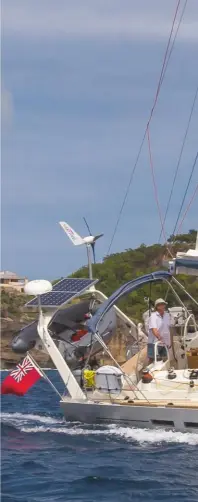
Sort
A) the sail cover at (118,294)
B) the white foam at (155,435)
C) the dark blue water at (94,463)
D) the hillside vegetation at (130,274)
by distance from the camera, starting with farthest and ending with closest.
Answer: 1. the hillside vegetation at (130,274)
2. the sail cover at (118,294)
3. the white foam at (155,435)
4. the dark blue water at (94,463)

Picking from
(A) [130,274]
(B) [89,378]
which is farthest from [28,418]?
(A) [130,274]

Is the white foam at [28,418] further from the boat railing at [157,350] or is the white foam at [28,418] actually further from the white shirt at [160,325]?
the white shirt at [160,325]

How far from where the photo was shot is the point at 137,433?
16.9m

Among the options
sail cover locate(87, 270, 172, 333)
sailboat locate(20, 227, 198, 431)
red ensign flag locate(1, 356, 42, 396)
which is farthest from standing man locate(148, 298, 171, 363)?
red ensign flag locate(1, 356, 42, 396)

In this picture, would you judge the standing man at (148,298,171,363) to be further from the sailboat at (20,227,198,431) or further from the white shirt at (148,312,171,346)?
the sailboat at (20,227,198,431)

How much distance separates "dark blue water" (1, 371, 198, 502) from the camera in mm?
12375

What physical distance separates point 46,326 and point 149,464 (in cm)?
510

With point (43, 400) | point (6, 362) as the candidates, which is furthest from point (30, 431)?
point (6, 362)

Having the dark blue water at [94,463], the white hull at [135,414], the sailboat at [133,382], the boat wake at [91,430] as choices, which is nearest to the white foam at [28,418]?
the boat wake at [91,430]

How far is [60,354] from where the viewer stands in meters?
18.4

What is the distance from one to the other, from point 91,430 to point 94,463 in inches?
127

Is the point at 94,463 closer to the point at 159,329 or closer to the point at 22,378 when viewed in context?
the point at 22,378

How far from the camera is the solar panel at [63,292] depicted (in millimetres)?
18688

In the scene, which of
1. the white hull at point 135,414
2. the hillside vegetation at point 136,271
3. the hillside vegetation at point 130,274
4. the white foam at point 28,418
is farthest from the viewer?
the hillside vegetation at point 130,274
